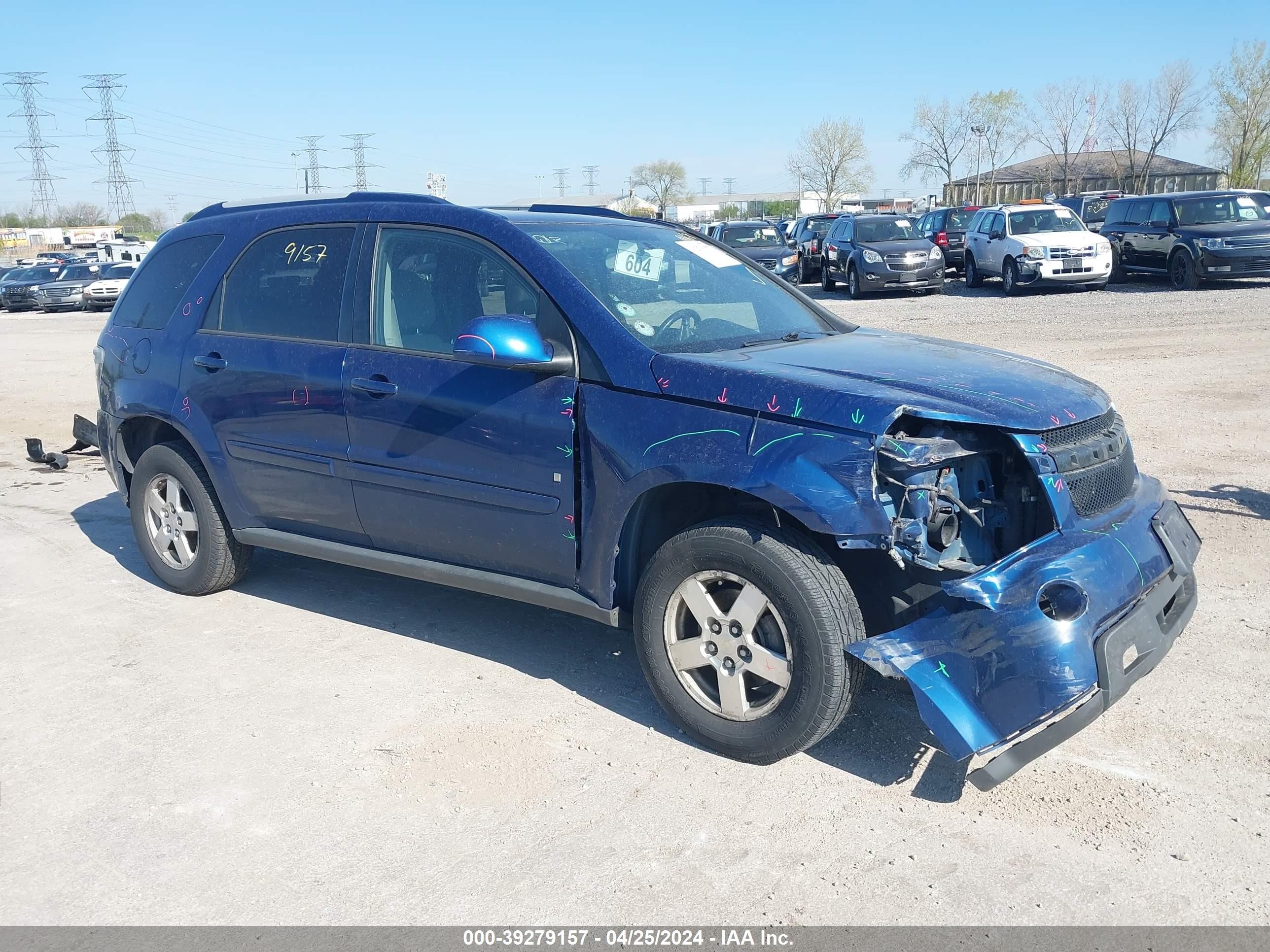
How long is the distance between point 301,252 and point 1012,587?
344 cm

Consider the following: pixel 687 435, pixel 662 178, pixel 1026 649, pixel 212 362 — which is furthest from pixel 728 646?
pixel 662 178

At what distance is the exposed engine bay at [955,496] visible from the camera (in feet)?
11.1

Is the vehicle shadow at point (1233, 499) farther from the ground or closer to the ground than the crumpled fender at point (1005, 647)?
closer to the ground

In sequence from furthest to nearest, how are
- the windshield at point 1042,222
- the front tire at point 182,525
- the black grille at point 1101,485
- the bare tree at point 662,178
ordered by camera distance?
1. the bare tree at point 662,178
2. the windshield at point 1042,222
3. the front tire at point 182,525
4. the black grille at point 1101,485

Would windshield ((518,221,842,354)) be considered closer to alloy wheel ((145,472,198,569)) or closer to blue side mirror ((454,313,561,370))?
blue side mirror ((454,313,561,370))

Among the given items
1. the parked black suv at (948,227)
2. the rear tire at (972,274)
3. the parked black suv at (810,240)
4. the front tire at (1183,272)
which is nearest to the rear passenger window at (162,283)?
the front tire at (1183,272)

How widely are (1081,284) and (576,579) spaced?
20166mm

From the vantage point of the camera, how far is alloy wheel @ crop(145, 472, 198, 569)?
5.63 m

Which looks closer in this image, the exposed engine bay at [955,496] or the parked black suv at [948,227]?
the exposed engine bay at [955,496]

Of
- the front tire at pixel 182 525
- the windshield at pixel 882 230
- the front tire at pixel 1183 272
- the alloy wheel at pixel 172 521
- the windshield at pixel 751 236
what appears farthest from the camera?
the windshield at pixel 751 236

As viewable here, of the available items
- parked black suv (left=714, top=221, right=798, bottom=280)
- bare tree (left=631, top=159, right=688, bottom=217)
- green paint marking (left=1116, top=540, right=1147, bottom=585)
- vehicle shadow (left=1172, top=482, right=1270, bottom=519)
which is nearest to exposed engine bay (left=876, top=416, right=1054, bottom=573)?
green paint marking (left=1116, top=540, right=1147, bottom=585)

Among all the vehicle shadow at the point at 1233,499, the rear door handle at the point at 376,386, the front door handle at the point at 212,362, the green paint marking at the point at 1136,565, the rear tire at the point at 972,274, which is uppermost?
the front door handle at the point at 212,362

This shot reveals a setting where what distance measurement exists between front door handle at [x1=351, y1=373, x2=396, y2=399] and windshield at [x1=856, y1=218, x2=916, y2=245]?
19.7m

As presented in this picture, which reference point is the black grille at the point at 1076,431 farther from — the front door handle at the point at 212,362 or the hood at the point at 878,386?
the front door handle at the point at 212,362
